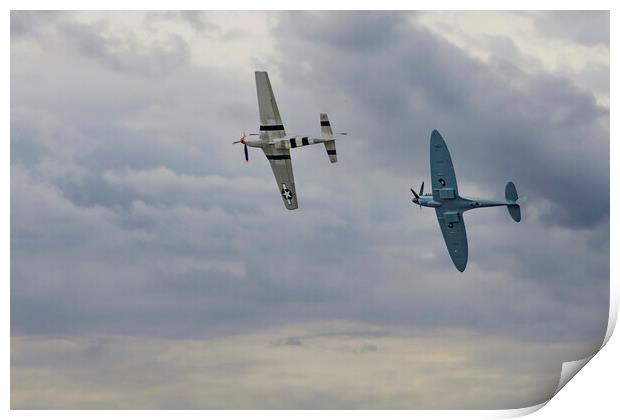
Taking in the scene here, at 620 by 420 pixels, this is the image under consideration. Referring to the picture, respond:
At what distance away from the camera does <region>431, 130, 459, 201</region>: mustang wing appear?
37.8m

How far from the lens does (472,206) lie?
37469 mm

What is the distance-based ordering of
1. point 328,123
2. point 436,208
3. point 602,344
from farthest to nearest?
point 436,208
point 328,123
point 602,344

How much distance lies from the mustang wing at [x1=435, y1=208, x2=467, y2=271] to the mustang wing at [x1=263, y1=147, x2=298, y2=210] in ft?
15.2

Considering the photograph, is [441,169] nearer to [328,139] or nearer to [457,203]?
[457,203]

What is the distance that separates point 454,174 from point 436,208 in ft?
4.03

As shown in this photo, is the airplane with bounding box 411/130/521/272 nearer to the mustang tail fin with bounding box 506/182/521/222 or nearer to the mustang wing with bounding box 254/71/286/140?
the mustang tail fin with bounding box 506/182/521/222

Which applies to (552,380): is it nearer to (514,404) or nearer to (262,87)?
(514,404)

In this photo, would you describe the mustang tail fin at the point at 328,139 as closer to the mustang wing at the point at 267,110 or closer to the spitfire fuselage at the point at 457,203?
the mustang wing at the point at 267,110

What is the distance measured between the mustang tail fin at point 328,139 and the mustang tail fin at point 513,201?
5410mm

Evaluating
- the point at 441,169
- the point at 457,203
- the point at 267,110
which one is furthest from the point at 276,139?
the point at 457,203

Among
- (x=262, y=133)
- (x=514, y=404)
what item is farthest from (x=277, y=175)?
(x=514, y=404)

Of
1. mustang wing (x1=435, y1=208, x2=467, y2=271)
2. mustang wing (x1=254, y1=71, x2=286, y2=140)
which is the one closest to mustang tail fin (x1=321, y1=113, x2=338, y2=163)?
mustang wing (x1=254, y1=71, x2=286, y2=140)

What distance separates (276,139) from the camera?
36.8 meters

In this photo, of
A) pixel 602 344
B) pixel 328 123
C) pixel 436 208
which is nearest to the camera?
pixel 602 344
